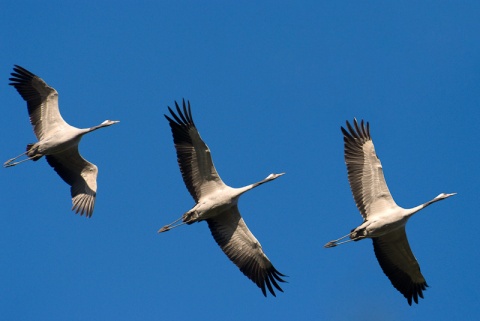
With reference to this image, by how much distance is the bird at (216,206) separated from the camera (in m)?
29.2

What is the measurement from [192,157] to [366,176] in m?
5.00

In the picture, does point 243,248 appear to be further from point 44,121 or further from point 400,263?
point 44,121

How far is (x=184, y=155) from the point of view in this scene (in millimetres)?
29219

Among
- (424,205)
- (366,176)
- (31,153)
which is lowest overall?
(424,205)

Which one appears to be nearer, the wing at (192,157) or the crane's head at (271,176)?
the wing at (192,157)

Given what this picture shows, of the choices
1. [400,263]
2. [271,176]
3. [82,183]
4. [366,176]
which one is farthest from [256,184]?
[82,183]

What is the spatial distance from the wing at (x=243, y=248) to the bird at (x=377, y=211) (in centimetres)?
211

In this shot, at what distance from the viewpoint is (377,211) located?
29188 mm

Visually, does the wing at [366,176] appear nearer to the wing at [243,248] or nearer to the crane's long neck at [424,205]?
the crane's long neck at [424,205]

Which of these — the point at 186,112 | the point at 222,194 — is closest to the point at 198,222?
the point at 222,194

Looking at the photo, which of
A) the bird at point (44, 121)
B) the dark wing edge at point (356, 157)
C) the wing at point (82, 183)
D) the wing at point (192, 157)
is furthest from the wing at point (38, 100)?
the dark wing edge at point (356, 157)

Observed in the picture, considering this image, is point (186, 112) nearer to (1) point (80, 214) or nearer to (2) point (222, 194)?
(2) point (222, 194)

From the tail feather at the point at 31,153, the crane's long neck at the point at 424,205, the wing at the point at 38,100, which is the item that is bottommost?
the crane's long neck at the point at 424,205

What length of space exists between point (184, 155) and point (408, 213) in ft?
21.5
